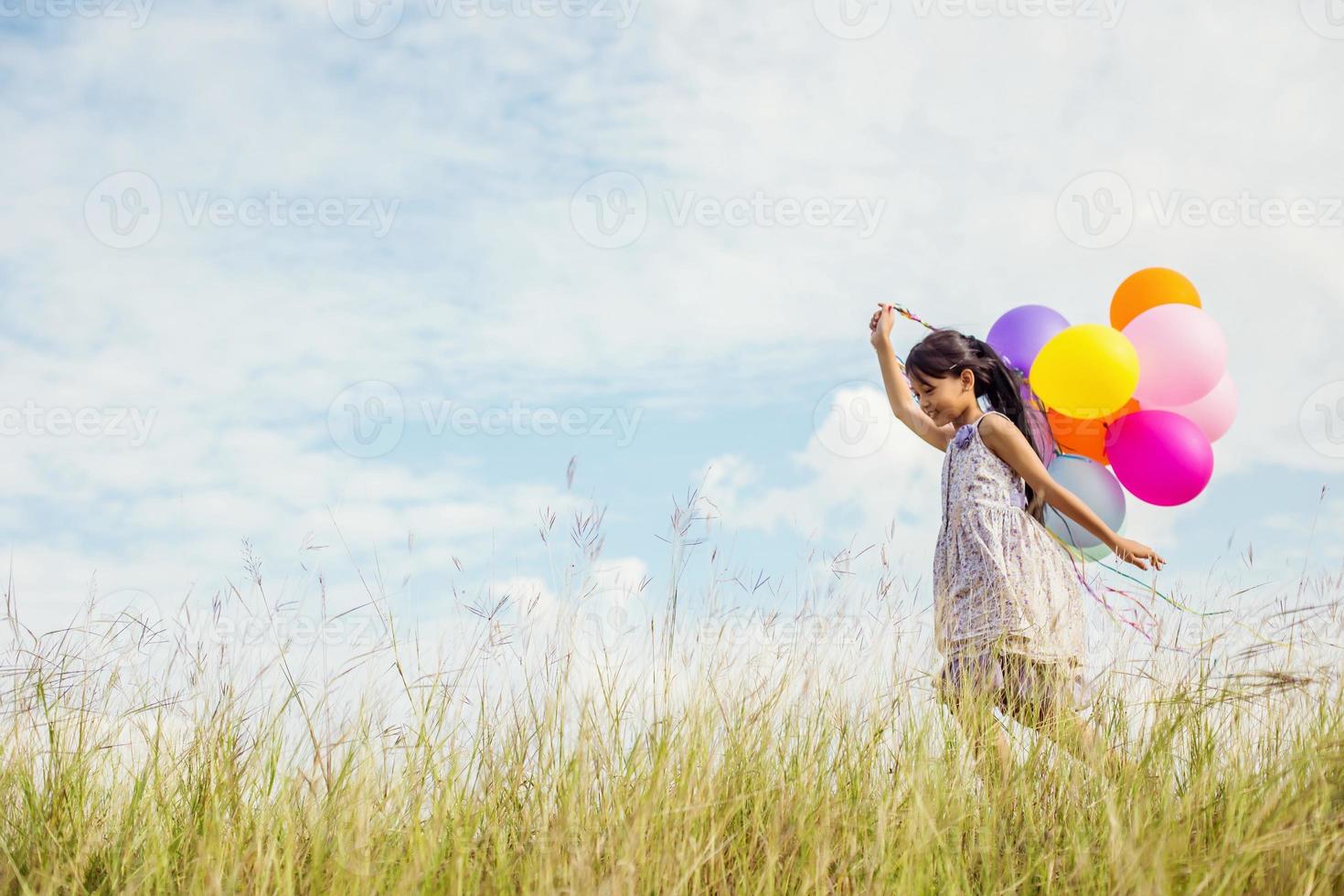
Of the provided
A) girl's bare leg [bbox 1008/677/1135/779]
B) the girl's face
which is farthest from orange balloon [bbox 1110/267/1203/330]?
girl's bare leg [bbox 1008/677/1135/779]

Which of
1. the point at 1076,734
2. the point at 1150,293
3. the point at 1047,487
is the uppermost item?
the point at 1150,293

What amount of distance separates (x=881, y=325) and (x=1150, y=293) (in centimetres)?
164

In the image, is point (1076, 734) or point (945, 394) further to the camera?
point (945, 394)

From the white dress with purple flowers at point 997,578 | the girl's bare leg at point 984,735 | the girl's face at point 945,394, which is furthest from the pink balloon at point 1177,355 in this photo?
the girl's bare leg at point 984,735

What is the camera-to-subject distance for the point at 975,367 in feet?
11.4

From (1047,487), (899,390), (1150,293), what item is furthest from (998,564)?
(1150,293)

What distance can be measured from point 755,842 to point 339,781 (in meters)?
0.92

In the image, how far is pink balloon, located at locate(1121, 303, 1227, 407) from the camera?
4.32 meters

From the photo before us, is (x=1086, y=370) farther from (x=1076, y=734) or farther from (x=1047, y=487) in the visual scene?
(x=1076, y=734)

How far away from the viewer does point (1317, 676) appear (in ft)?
8.73

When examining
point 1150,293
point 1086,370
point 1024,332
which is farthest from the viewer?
point 1150,293

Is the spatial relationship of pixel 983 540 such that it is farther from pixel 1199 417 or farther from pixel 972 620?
pixel 1199 417

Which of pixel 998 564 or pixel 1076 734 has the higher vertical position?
pixel 998 564

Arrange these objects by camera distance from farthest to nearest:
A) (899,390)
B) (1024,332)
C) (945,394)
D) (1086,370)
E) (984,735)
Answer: (1024,332) < (1086,370) < (899,390) < (945,394) < (984,735)
